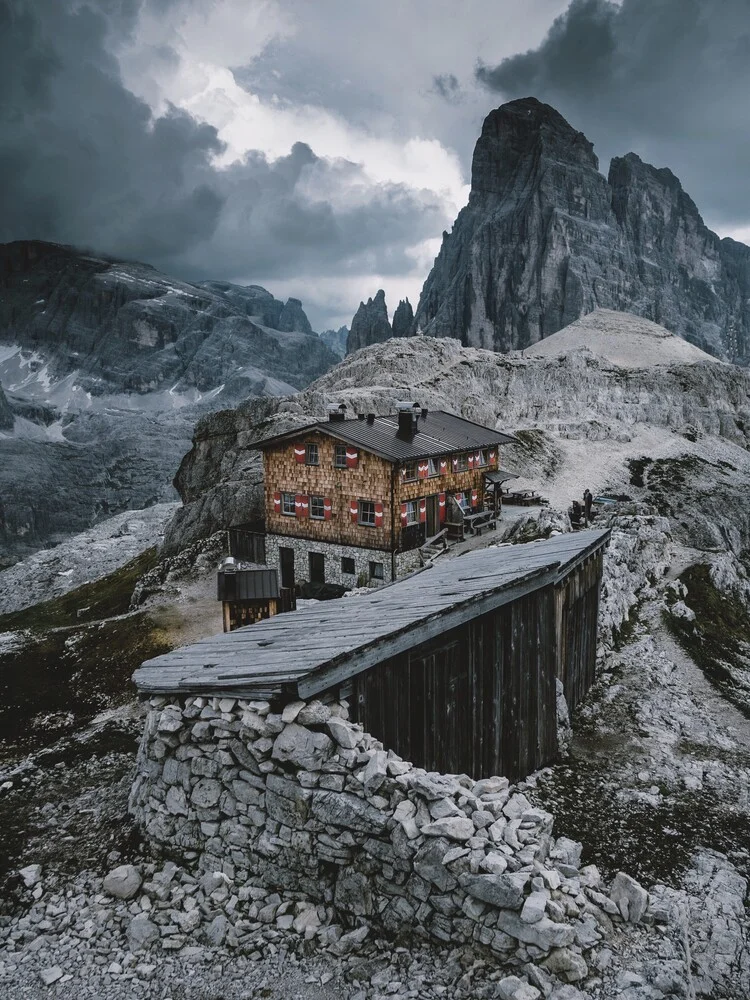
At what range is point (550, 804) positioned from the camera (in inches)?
526

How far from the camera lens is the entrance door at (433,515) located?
38.8m

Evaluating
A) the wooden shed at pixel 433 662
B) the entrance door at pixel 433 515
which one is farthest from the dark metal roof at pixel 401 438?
the wooden shed at pixel 433 662

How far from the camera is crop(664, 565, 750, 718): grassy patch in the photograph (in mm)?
22109

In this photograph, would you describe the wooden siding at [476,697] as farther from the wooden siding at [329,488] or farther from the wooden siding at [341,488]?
the wooden siding at [329,488]

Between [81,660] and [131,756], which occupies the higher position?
[131,756]

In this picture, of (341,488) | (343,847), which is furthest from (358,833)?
(341,488)

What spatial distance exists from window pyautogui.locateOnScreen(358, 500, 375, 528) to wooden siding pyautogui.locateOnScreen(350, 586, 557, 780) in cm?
2217

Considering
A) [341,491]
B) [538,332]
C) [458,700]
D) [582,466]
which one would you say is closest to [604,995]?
[458,700]

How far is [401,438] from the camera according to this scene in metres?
39.0

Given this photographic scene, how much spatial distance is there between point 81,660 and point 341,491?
53.9 ft

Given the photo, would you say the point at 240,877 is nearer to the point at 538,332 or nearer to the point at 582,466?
the point at 582,466

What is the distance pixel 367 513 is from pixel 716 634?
61.8ft

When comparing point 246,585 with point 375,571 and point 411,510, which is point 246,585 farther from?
point 411,510

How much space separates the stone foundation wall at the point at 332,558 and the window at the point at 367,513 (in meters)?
1.59
